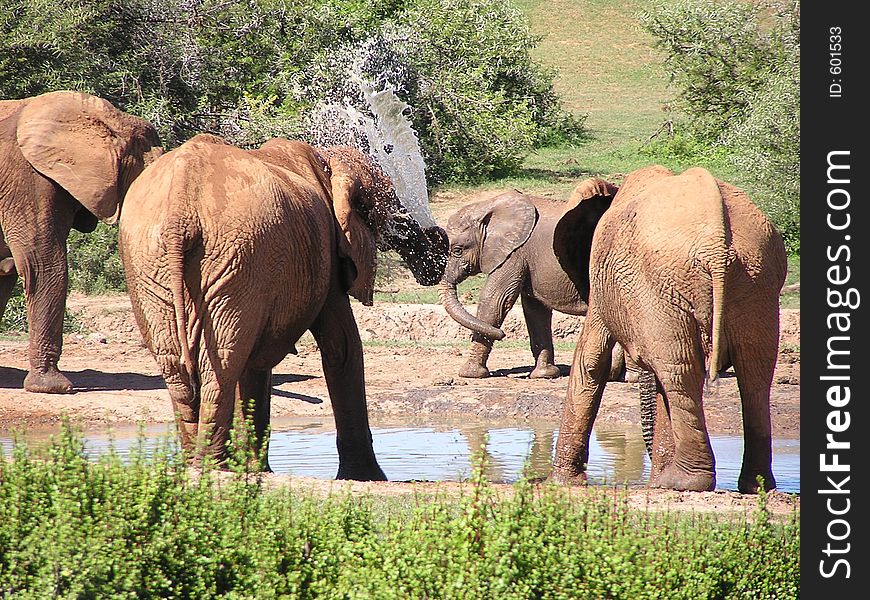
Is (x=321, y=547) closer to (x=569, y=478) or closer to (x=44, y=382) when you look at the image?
(x=569, y=478)

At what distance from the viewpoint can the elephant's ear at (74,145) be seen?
10695mm

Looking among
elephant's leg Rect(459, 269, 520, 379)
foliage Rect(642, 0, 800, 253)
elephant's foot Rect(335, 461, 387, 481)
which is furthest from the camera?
foliage Rect(642, 0, 800, 253)

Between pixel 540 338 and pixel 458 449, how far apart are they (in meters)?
3.53

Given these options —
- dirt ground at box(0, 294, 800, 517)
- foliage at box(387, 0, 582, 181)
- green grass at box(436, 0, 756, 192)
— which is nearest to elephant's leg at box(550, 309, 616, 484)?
dirt ground at box(0, 294, 800, 517)

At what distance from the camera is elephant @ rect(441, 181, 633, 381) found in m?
14.5

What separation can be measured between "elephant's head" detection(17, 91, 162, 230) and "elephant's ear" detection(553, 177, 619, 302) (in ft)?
11.3

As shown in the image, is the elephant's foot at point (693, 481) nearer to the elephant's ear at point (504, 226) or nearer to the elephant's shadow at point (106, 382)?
the elephant's shadow at point (106, 382)

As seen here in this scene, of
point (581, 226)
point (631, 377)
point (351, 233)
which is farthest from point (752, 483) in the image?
point (631, 377)

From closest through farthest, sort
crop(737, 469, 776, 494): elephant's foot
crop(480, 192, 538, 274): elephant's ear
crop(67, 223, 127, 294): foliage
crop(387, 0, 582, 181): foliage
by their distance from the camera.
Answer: crop(737, 469, 776, 494): elephant's foot < crop(480, 192, 538, 274): elephant's ear < crop(67, 223, 127, 294): foliage < crop(387, 0, 582, 181): foliage

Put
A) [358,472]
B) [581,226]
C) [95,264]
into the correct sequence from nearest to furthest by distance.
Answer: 1. [358,472]
2. [581,226]
3. [95,264]

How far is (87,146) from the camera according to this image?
1095 cm

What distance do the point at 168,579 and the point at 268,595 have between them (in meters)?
0.39

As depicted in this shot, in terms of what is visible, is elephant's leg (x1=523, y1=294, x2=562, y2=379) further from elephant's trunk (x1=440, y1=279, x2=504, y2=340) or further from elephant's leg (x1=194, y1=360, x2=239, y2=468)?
elephant's leg (x1=194, y1=360, x2=239, y2=468)
